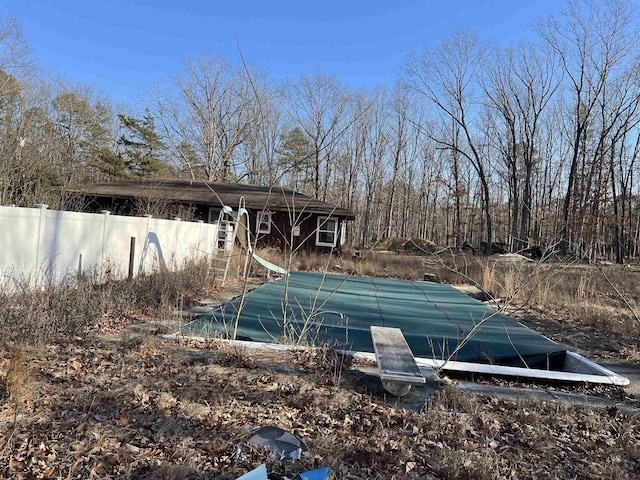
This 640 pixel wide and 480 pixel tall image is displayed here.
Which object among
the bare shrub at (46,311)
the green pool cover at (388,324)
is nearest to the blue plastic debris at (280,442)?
the green pool cover at (388,324)

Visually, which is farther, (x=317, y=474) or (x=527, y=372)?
(x=527, y=372)

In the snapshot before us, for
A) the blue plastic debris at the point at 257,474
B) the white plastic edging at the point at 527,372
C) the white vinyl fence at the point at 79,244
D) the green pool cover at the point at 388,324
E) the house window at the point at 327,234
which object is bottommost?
the blue plastic debris at the point at 257,474

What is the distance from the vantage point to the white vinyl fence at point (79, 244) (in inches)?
262

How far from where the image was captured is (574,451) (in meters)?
3.07

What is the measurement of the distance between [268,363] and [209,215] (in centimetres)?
1667

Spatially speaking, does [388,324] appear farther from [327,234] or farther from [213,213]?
[213,213]

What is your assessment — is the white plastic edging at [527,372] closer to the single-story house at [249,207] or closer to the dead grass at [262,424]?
the dead grass at [262,424]

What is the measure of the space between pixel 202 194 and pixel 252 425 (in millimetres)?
18787

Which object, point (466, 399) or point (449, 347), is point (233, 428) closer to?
point (466, 399)

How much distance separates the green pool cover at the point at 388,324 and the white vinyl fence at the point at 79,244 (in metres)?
1.57

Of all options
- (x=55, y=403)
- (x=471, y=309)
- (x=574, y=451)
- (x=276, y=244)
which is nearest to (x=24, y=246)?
(x=55, y=403)

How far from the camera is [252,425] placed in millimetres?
3070

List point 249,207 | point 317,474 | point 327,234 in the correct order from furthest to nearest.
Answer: point 327,234, point 249,207, point 317,474

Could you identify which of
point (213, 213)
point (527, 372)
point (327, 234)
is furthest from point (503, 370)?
point (213, 213)
